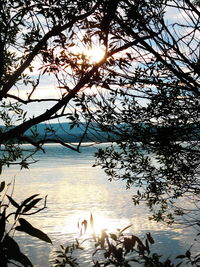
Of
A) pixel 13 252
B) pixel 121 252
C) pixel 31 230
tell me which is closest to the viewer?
pixel 13 252

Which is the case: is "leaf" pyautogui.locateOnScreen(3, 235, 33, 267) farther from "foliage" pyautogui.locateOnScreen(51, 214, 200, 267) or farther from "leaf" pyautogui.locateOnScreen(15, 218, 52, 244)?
"foliage" pyautogui.locateOnScreen(51, 214, 200, 267)

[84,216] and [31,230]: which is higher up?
[31,230]

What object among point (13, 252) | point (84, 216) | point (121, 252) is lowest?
point (84, 216)

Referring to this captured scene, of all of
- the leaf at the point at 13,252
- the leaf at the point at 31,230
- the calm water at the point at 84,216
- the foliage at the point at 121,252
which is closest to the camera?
the leaf at the point at 13,252

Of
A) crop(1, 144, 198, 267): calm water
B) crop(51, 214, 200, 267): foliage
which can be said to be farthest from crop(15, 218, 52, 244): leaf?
crop(1, 144, 198, 267): calm water

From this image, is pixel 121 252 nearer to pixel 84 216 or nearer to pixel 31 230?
pixel 31 230

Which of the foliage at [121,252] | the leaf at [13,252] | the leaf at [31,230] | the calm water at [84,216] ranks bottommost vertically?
the calm water at [84,216]

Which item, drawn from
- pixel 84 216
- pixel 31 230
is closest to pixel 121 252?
pixel 31 230

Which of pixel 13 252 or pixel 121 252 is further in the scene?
pixel 121 252

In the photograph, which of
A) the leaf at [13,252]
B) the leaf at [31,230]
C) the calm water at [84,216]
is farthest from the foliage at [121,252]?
the calm water at [84,216]

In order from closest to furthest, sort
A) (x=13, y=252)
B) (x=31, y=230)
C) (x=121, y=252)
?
(x=13, y=252)
(x=31, y=230)
(x=121, y=252)

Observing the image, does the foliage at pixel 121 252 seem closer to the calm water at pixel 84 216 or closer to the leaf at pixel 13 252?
the leaf at pixel 13 252

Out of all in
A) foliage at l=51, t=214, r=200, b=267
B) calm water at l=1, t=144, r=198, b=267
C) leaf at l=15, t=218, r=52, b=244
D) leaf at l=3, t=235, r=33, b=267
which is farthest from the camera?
calm water at l=1, t=144, r=198, b=267

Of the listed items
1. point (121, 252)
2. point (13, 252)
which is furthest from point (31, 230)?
point (121, 252)
